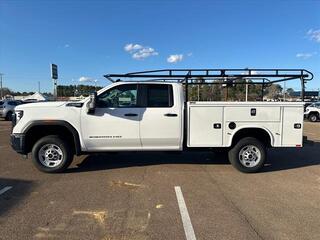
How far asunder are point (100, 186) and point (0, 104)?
958 inches

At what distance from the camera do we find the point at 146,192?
20.8ft

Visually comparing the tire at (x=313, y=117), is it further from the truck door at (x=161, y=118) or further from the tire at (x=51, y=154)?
the tire at (x=51, y=154)

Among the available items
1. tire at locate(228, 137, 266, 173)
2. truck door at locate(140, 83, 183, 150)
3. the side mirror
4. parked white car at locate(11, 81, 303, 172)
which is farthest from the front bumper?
tire at locate(228, 137, 266, 173)

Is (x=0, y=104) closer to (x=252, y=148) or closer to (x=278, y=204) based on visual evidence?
(x=252, y=148)

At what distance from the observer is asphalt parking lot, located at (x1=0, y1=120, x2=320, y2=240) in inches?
181

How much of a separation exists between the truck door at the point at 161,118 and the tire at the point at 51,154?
1.70m

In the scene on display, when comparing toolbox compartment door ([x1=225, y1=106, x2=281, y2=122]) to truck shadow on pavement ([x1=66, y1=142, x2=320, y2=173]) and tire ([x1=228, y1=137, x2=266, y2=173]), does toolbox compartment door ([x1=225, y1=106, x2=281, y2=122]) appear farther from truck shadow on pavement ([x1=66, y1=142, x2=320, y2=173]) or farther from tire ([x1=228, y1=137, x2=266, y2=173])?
truck shadow on pavement ([x1=66, y1=142, x2=320, y2=173])

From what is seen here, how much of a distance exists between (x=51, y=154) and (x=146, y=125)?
2172 millimetres

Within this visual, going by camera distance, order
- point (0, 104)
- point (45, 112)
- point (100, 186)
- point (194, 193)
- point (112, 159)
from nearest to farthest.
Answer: point (194, 193) → point (100, 186) → point (45, 112) → point (112, 159) → point (0, 104)

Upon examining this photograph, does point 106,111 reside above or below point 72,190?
above

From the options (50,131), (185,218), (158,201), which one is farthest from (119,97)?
(185,218)

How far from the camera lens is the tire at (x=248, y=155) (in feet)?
26.2

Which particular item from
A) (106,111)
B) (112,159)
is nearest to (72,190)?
(106,111)

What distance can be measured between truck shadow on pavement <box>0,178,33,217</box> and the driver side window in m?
2.24
